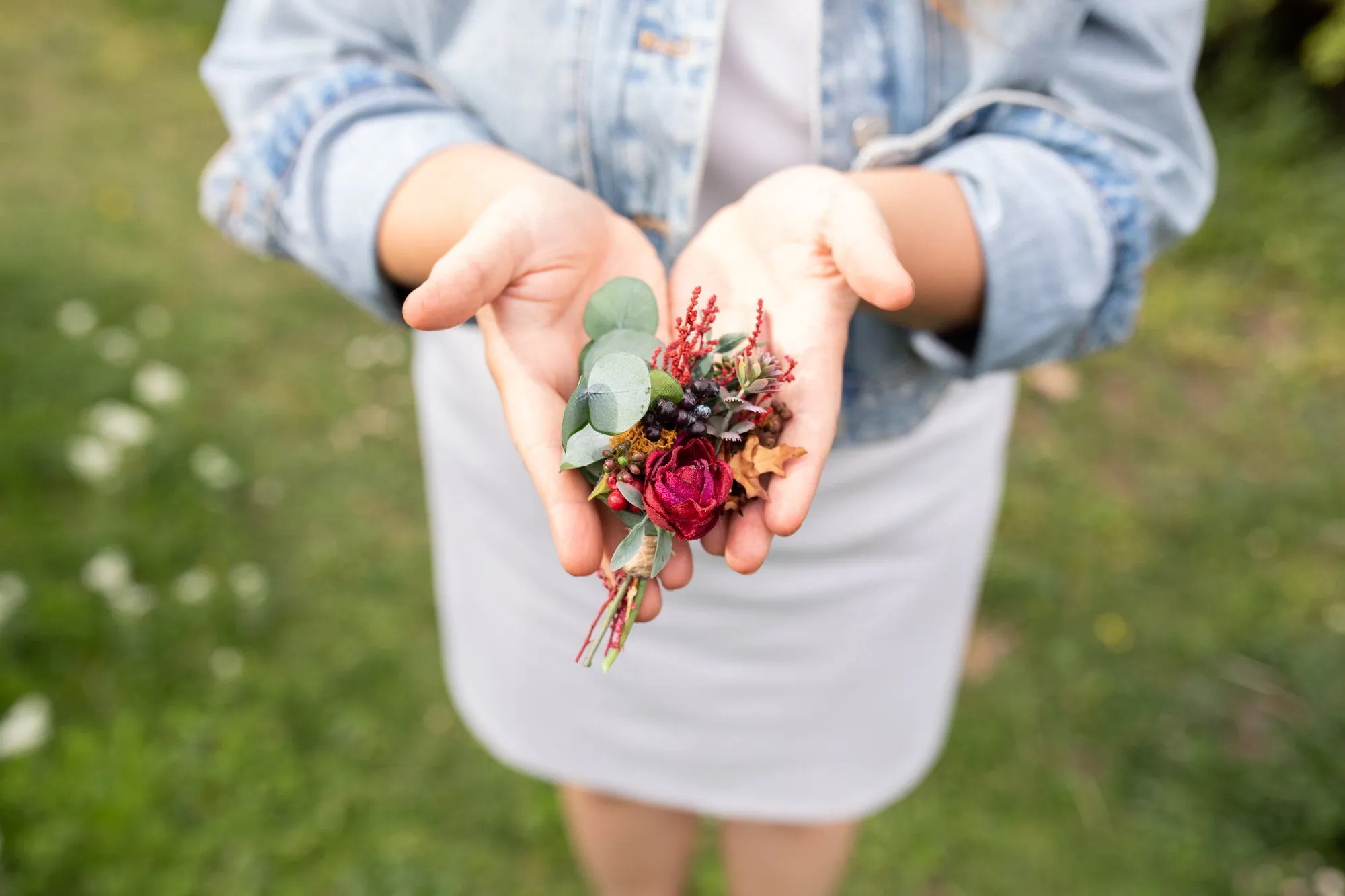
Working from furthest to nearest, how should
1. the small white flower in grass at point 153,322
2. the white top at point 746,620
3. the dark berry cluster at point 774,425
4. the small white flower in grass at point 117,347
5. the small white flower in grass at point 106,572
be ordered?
the small white flower in grass at point 153,322 → the small white flower in grass at point 117,347 → the small white flower in grass at point 106,572 → the white top at point 746,620 → the dark berry cluster at point 774,425

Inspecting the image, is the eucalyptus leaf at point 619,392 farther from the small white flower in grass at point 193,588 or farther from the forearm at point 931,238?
the small white flower in grass at point 193,588

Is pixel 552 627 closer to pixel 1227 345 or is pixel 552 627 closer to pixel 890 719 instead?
pixel 890 719

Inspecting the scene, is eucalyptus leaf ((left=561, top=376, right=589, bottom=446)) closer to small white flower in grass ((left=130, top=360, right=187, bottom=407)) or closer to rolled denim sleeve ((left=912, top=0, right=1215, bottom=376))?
rolled denim sleeve ((left=912, top=0, right=1215, bottom=376))

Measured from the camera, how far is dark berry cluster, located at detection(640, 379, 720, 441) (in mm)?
1202

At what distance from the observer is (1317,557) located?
3375 mm

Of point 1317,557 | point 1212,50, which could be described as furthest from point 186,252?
point 1212,50

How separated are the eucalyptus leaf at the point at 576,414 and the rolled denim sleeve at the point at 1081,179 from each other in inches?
22.7

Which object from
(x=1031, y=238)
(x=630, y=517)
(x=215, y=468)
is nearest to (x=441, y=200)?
(x=630, y=517)

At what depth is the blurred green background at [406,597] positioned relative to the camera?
2.68 m

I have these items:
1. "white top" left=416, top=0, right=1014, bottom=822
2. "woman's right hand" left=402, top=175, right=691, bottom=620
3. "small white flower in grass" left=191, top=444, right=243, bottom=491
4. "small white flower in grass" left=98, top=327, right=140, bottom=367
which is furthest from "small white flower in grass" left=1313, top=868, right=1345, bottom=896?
"small white flower in grass" left=98, top=327, right=140, bottom=367

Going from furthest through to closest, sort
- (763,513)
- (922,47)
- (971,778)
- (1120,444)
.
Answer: (1120,444)
(971,778)
(922,47)
(763,513)

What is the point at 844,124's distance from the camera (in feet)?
4.79

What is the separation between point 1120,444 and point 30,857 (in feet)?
11.2

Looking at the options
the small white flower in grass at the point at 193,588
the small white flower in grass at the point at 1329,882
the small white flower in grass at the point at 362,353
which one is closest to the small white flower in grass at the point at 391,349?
the small white flower in grass at the point at 362,353
